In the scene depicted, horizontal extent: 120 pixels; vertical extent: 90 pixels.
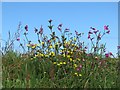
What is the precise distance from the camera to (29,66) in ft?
23.5

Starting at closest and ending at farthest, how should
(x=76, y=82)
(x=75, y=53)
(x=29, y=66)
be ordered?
(x=76, y=82) < (x=29, y=66) < (x=75, y=53)

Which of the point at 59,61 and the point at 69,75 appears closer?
the point at 69,75

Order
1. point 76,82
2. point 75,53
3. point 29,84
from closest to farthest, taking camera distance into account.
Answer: point 29,84
point 76,82
point 75,53

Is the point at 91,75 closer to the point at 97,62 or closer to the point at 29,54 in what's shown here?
the point at 97,62

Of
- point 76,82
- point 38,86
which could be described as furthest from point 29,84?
point 76,82

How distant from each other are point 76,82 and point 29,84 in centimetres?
98

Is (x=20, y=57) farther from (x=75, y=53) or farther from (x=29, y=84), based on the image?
(x=29, y=84)

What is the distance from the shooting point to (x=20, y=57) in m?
8.29

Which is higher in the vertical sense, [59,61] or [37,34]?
[37,34]

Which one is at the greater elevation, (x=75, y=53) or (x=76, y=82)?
(x=75, y=53)

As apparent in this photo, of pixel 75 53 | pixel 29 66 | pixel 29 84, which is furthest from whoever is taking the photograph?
pixel 75 53

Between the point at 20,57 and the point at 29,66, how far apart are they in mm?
1196

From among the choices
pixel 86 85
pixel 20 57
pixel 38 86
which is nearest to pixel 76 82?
pixel 86 85

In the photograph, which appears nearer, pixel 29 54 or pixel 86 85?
pixel 86 85
